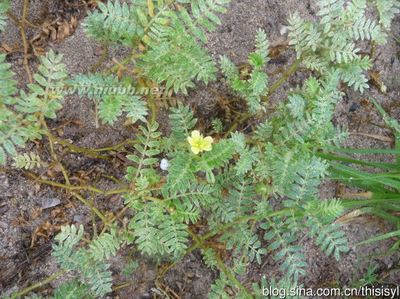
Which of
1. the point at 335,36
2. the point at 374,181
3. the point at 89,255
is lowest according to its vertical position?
the point at 89,255

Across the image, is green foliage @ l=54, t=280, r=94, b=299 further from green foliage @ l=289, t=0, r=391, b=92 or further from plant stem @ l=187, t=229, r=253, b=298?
green foliage @ l=289, t=0, r=391, b=92

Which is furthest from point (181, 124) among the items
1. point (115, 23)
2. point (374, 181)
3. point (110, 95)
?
point (374, 181)

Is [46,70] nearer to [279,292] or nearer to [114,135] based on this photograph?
[114,135]

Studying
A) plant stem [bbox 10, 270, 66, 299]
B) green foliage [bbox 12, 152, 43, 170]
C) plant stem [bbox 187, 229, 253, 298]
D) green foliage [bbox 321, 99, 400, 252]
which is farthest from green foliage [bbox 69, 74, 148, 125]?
green foliage [bbox 321, 99, 400, 252]

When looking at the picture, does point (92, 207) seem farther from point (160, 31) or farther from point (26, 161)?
point (160, 31)

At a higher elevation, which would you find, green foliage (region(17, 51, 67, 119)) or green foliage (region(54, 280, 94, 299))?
green foliage (region(17, 51, 67, 119))

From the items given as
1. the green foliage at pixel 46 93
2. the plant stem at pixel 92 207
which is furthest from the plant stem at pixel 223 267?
the green foliage at pixel 46 93

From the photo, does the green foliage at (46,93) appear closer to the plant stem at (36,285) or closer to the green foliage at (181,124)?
the green foliage at (181,124)

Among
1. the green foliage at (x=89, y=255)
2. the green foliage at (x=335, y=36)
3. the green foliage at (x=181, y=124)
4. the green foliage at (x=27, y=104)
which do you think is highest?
the green foliage at (x=335, y=36)
